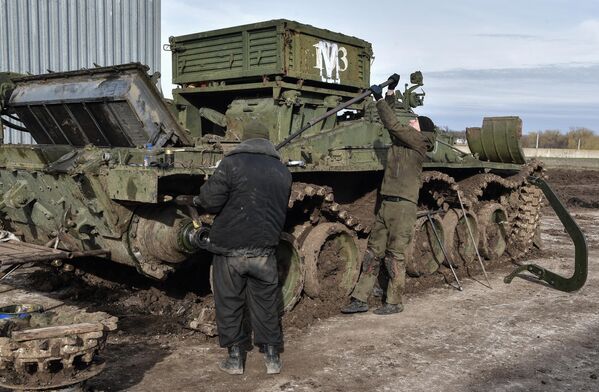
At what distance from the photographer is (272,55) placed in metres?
6.89

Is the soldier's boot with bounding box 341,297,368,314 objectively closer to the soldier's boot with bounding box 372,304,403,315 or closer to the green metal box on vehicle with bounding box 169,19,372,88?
the soldier's boot with bounding box 372,304,403,315

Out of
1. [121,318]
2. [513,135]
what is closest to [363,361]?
[121,318]

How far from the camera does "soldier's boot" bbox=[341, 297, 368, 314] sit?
626cm

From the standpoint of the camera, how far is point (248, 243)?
4.45 meters

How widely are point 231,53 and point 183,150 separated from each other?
100 inches

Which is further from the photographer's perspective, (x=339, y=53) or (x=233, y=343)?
(x=339, y=53)

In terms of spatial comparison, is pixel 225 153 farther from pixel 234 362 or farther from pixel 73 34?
pixel 73 34

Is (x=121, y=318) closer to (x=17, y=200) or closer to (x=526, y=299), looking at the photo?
(x=17, y=200)

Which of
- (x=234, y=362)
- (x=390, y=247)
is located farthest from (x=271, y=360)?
(x=390, y=247)

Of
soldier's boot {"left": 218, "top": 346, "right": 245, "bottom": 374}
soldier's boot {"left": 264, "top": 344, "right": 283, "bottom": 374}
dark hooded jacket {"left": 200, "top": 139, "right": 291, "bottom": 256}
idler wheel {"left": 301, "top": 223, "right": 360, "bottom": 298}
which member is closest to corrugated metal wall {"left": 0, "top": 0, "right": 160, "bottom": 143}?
idler wheel {"left": 301, "top": 223, "right": 360, "bottom": 298}

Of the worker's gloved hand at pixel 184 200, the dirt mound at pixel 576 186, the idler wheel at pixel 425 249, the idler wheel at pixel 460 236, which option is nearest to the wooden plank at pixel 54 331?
the worker's gloved hand at pixel 184 200

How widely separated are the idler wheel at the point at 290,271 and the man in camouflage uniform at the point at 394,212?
24.7 inches

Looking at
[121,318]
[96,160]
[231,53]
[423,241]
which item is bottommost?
[121,318]

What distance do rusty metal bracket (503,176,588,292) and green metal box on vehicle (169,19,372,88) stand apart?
109 inches
